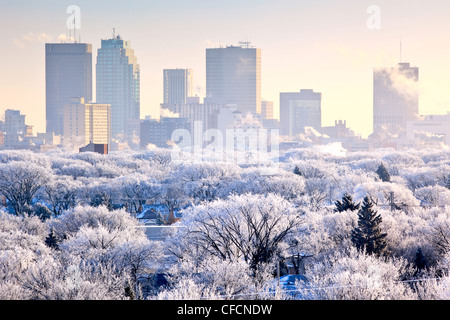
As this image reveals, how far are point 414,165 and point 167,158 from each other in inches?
1713

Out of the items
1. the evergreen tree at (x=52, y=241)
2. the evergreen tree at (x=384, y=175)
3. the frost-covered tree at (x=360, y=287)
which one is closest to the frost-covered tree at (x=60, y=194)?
the evergreen tree at (x=52, y=241)

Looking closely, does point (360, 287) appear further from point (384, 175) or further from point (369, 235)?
point (384, 175)

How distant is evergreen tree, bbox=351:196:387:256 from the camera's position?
38.3 metres

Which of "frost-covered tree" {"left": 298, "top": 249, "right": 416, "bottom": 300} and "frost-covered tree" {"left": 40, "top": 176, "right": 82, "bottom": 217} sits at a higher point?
"frost-covered tree" {"left": 298, "top": 249, "right": 416, "bottom": 300}

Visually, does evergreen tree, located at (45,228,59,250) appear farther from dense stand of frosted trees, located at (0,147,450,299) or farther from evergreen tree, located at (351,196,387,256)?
evergreen tree, located at (351,196,387,256)

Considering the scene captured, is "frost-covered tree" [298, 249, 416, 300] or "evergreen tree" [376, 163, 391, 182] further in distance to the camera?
"evergreen tree" [376, 163, 391, 182]

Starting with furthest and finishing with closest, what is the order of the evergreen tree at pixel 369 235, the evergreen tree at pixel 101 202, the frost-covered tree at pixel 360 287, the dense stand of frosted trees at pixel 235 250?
the evergreen tree at pixel 101 202 → the evergreen tree at pixel 369 235 → the dense stand of frosted trees at pixel 235 250 → the frost-covered tree at pixel 360 287

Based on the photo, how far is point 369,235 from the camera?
127ft

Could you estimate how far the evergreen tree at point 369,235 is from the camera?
38.3 metres

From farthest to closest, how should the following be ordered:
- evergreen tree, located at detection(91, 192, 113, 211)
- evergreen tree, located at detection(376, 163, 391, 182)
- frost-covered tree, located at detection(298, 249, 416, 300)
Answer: evergreen tree, located at detection(376, 163, 391, 182) → evergreen tree, located at detection(91, 192, 113, 211) → frost-covered tree, located at detection(298, 249, 416, 300)

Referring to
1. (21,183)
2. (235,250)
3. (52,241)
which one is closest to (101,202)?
(21,183)

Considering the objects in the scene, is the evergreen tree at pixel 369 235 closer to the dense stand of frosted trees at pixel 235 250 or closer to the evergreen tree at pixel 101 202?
the dense stand of frosted trees at pixel 235 250

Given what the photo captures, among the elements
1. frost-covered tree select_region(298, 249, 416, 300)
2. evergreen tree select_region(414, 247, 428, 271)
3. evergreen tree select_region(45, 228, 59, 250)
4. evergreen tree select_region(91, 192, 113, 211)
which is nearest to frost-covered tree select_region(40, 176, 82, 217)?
evergreen tree select_region(91, 192, 113, 211)

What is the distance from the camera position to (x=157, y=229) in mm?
59562
